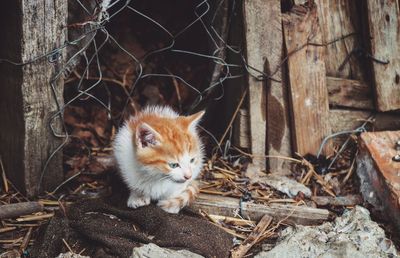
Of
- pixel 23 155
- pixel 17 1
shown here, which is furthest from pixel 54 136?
pixel 17 1

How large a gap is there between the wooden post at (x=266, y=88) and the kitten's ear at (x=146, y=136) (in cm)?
88

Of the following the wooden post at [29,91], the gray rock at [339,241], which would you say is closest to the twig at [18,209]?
the wooden post at [29,91]

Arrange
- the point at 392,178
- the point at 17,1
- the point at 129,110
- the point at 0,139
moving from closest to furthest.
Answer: the point at 17,1 → the point at 392,178 → the point at 0,139 → the point at 129,110

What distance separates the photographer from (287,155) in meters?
4.02

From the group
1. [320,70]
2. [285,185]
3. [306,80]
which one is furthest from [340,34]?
[285,185]

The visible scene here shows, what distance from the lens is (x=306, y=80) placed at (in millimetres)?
3898

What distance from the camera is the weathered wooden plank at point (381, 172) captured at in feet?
11.5

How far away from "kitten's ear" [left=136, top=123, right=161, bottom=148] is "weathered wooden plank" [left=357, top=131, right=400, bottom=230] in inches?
55.5

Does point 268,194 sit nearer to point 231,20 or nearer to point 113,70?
point 231,20

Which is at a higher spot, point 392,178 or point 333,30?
point 333,30

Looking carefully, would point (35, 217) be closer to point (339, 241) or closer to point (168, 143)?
point (168, 143)

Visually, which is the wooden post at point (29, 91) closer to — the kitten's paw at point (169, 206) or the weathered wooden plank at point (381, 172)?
the kitten's paw at point (169, 206)

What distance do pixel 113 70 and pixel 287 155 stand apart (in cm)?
154

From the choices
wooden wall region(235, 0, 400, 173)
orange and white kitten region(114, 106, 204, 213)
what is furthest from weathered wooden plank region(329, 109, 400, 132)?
orange and white kitten region(114, 106, 204, 213)
